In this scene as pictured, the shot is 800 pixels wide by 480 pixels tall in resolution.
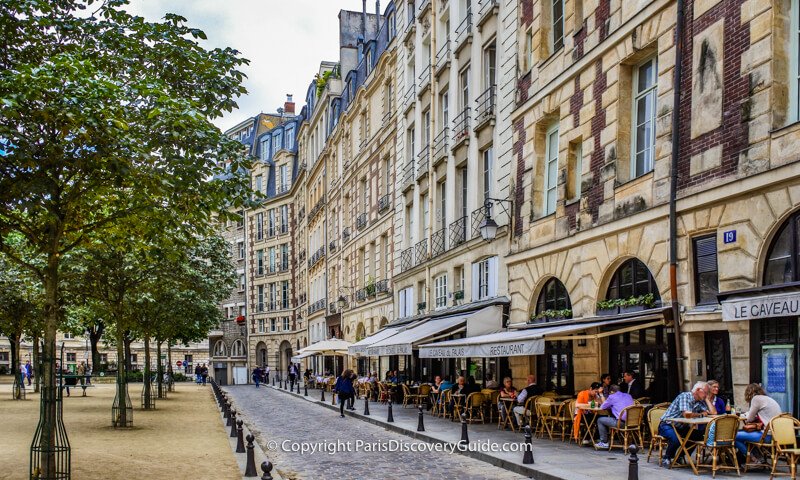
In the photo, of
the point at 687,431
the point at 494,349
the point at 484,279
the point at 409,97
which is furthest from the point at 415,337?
the point at 409,97

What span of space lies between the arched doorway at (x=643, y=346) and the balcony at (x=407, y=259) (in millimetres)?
14571

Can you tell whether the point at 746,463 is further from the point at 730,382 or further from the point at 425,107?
the point at 425,107

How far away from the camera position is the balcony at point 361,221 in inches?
1556

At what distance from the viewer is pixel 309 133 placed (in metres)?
59.1

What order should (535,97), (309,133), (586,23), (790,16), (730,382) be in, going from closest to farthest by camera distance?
(790,16), (730,382), (586,23), (535,97), (309,133)

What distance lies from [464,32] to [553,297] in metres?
10.1

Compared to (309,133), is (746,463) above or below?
below

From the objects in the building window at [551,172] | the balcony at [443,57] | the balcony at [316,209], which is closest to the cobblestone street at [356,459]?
the building window at [551,172]

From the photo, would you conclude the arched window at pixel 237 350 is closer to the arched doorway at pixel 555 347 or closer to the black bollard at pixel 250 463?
the arched doorway at pixel 555 347

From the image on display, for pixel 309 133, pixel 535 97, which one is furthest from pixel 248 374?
pixel 535 97

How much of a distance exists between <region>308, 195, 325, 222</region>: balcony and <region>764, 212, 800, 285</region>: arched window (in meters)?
40.9

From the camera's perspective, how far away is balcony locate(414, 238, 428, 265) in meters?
29.0

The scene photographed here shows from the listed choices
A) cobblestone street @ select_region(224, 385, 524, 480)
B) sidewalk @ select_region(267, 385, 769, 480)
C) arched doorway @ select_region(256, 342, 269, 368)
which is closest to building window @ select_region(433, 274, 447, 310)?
cobblestone street @ select_region(224, 385, 524, 480)

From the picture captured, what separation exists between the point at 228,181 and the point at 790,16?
812 cm
